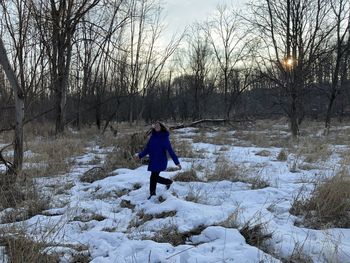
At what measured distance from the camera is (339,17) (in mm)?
20531

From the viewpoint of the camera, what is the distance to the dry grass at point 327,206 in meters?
5.25

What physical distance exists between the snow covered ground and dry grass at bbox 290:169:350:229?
0.21 metres

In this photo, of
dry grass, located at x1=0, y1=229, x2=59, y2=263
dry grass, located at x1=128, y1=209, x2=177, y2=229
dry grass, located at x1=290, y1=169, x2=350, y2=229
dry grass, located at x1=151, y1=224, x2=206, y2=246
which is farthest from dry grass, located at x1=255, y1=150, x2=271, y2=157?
dry grass, located at x1=0, y1=229, x2=59, y2=263

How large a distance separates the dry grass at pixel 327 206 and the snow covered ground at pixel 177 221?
0.21 m

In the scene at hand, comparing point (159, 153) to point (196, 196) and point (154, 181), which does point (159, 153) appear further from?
point (196, 196)

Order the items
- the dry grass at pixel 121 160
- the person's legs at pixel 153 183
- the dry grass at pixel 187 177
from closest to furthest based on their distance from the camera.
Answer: the person's legs at pixel 153 183
the dry grass at pixel 187 177
the dry grass at pixel 121 160

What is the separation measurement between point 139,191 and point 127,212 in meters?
1.05

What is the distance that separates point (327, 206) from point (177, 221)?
1.98 metres

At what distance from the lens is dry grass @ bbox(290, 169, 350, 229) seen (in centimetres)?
525

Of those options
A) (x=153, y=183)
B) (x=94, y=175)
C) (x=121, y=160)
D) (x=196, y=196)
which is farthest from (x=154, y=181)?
(x=121, y=160)

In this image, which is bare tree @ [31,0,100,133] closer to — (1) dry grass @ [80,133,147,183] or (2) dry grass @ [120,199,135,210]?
(1) dry grass @ [80,133,147,183]

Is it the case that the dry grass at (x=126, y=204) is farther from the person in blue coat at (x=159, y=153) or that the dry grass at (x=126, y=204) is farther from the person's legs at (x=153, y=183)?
the person in blue coat at (x=159, y=153)

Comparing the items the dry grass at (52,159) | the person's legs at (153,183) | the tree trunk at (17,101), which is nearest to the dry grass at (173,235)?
the person's legs at (153,183)

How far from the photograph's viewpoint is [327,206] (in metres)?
5.45
